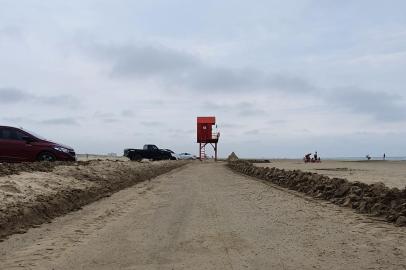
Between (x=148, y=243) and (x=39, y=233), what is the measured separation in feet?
7.43

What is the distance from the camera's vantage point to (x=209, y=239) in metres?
8.64

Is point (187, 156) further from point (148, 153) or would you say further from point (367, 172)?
point (367, 172)

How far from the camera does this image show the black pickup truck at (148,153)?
47625 mm

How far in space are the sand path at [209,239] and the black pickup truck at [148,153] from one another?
113ft

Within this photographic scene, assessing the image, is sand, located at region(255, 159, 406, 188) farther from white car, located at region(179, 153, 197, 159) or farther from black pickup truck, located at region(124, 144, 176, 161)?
white car, located at region(179, 153, 197, 159)

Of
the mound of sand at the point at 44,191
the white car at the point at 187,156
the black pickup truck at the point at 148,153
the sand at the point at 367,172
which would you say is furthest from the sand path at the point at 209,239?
the white car at the point at 187,156

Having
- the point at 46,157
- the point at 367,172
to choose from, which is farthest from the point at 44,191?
the point at 367,172

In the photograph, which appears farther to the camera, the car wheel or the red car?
the car wheel

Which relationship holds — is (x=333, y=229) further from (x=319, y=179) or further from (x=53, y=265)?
(x=319, y=179)

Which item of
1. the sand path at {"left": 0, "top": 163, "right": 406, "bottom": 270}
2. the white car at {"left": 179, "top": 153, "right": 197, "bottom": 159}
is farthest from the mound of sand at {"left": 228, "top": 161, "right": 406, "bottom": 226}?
the white car at {"left": 179, "top": 153, "right": 197, "bottom": 159}

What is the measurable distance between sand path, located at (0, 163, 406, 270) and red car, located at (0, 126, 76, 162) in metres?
8.22

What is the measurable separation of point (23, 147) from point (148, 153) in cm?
2850

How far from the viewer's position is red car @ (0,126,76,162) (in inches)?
789

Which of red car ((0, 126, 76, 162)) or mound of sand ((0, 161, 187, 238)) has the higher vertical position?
red car ((0, 126, 76, 162))
